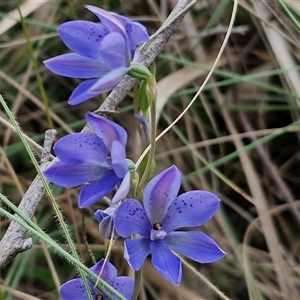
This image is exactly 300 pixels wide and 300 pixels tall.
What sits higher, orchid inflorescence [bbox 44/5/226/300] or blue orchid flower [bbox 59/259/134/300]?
orchid inflorescence [bbox 44/5/226/300]

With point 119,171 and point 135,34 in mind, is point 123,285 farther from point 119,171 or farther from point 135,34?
point 135,34

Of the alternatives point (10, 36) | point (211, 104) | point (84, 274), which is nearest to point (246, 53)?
point (211, 104)

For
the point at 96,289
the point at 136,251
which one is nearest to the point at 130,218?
the point at 136,251

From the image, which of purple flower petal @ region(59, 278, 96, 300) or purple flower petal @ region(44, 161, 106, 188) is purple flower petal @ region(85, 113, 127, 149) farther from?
purple flower petal @ region(59, 278, 96, 300)

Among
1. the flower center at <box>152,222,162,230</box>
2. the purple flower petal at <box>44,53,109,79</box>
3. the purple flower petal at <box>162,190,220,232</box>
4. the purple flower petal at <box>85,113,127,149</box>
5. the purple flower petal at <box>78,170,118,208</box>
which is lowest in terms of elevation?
the flower center at <box>152,222,162,230</box>

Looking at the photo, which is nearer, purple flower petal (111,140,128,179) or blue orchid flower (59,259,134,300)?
purple flower petal (111,140,128,179)

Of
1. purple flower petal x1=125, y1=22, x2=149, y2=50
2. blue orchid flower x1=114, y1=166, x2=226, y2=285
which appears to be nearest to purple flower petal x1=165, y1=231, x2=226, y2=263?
blue orchid flower x1=114, y1=166, x2=226, y2=285

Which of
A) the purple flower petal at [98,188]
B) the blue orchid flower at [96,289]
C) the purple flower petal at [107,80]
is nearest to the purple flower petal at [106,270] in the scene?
the blue orchid flower at [96,289]
